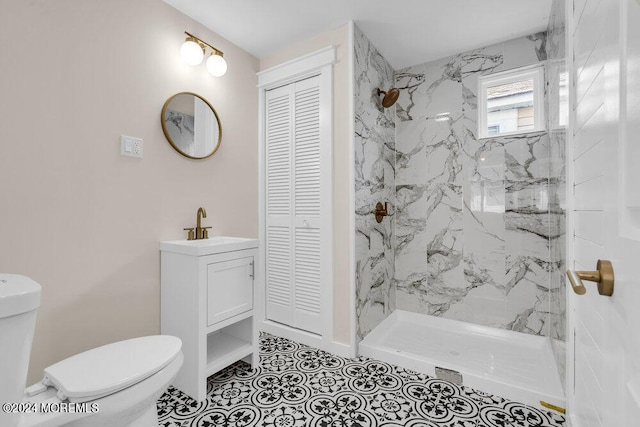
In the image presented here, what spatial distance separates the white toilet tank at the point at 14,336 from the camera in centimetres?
84

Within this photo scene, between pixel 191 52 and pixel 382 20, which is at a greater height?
pixel 382 20

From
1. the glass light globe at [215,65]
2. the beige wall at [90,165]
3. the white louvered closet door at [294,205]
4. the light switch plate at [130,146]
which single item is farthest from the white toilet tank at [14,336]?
the glass light globe at [215,65]

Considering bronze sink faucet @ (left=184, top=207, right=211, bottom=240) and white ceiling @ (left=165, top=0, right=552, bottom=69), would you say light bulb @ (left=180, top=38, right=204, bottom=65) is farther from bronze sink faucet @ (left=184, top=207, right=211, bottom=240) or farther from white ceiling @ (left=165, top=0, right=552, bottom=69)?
bronze sink faucet @ (left=184, top=207, right=211, bottom=240)

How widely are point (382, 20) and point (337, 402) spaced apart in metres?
2.60

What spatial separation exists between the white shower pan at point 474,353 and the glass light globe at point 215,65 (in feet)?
7.56

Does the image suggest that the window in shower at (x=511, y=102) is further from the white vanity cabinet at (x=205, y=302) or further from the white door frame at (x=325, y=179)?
the white vanity cabinet at (x=205, y=302)

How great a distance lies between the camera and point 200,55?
2.03 m

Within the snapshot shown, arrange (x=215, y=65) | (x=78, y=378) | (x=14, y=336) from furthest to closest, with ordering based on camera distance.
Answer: (x=215, y=65) → (x=78, y=378) → (x=14, y=336)

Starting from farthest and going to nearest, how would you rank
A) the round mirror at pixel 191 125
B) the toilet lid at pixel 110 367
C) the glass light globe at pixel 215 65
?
the glass light globe at pixel 215 65 < the round mirror at pixel 191 125 < the toilet lid at pixel 110 367

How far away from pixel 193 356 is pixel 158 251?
27.4 inches

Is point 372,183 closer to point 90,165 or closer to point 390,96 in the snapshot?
point 390,96

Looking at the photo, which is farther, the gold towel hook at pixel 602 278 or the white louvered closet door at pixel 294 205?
the white louvered closet door at pixel 294 205

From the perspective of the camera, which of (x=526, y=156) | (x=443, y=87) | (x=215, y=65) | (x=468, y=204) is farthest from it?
(x=443, y=87)

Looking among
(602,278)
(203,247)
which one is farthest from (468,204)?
(203,247)
